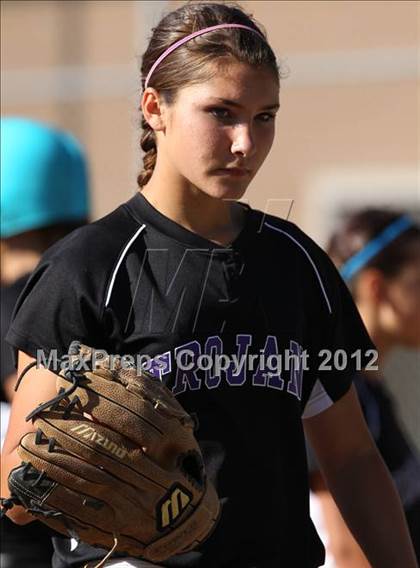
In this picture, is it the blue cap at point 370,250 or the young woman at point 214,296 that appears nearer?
the young woman at point 214,296

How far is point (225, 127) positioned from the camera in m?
2.56

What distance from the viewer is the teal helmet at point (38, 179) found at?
13.5 feet

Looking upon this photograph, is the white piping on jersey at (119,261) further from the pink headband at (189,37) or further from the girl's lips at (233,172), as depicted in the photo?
the pink headband at (189,37)

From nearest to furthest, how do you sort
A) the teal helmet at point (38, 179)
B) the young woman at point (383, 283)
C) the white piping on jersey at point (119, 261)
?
the white piping on jersey at point (119, 261)
the young woman at point (383, 283)
the teal helmet at point (38, 179)

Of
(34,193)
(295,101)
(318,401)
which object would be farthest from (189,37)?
(295,101)

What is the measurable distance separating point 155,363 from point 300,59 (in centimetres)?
765

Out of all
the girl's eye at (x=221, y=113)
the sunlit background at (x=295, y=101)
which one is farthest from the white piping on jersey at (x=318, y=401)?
the sunlit background at (x=295, y=101)

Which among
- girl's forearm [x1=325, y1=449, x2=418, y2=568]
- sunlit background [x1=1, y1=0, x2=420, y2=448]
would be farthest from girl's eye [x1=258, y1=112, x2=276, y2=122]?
sunlit background [x1=1, y1=0, x2=420, y2=448]

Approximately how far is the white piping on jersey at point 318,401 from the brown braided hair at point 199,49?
67 cm

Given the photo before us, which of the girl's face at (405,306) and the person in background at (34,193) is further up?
the person in background at (34,193)

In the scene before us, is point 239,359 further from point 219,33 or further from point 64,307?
point 219,33

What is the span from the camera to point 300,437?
8.77 feet

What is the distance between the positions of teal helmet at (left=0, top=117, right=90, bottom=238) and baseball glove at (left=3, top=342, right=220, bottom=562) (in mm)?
1837

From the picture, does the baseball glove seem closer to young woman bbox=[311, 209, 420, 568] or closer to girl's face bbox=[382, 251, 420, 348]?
young woman bbox=[311, 209, 420, 568]
